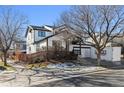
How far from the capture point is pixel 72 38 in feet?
57.7

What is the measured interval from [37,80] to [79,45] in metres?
9.60

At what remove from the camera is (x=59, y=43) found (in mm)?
19594

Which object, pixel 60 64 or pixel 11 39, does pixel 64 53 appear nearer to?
pixel 60 64

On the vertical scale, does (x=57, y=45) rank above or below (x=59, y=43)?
below

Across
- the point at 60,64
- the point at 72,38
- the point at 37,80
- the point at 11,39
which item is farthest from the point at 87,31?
the point at 37,80

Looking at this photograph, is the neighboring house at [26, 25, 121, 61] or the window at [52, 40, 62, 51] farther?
the window at [52, 40, 62, 51]

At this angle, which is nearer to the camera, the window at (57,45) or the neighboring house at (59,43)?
the neighboring house at (59,43)

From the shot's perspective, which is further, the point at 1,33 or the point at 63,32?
the point at 63,32

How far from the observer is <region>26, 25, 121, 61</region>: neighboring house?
1853cm

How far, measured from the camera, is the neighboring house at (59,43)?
60.8 feet
